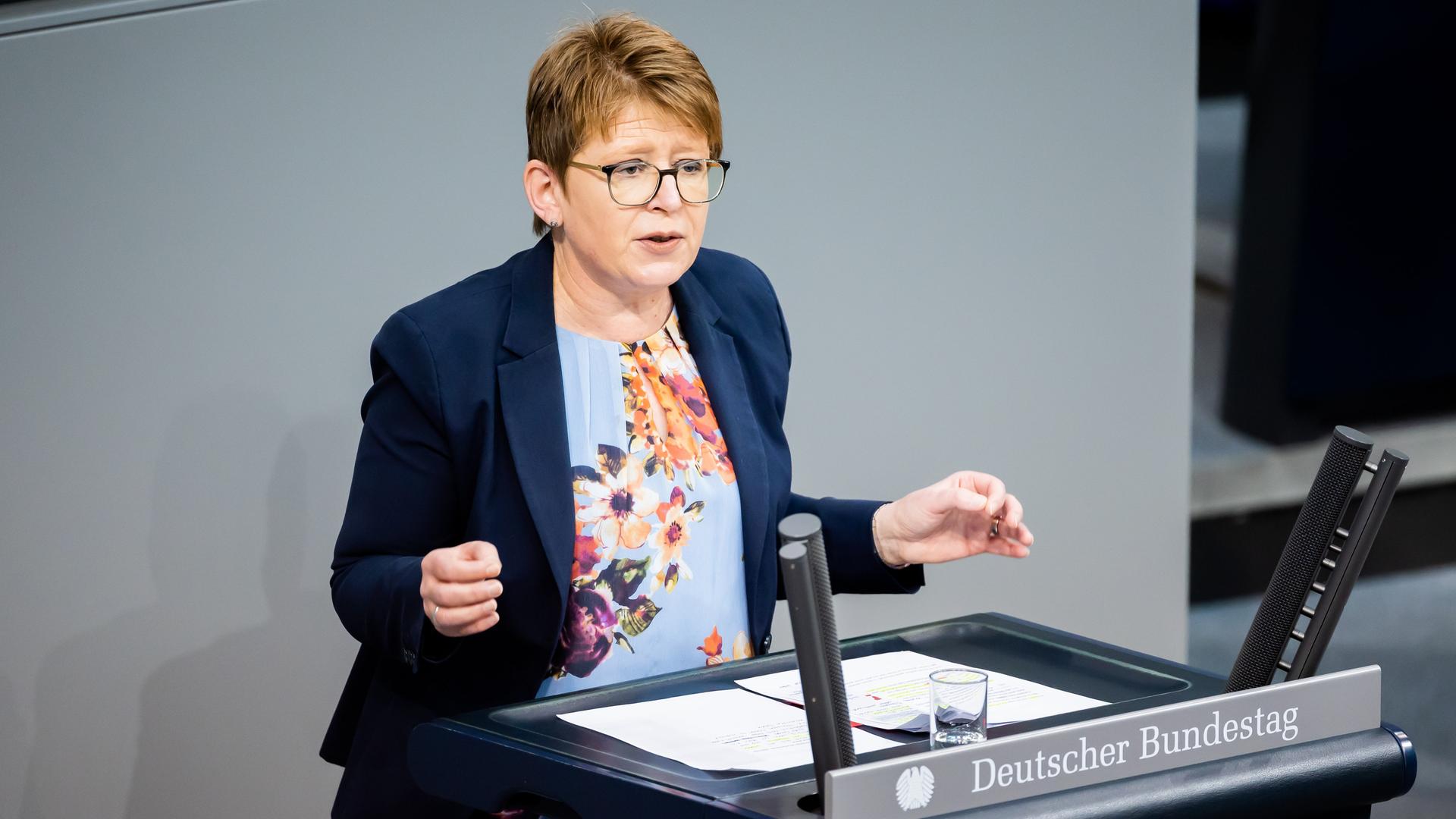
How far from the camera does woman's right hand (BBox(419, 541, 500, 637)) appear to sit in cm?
155

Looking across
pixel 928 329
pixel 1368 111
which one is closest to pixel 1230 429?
pixel 1368 111

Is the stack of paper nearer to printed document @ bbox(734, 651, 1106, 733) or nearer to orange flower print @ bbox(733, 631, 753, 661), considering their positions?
printed document @ bbox(734, 651, 1106, 733)

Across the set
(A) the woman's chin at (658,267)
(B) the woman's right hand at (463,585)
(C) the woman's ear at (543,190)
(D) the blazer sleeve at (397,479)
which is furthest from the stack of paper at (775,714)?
(C) the woman's ear at (543,190)

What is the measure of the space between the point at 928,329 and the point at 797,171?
17.7 inches

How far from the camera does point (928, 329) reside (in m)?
3.34

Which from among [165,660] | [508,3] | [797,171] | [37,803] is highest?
[508,3]

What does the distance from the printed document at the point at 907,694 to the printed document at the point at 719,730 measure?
0.03 meters

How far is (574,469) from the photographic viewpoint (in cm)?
186

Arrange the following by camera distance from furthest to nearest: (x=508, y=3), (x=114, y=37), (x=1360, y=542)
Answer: (x=508, y=3) < (x=114, y=37) < (x=1360, y=542)

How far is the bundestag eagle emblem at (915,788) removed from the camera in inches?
47.8

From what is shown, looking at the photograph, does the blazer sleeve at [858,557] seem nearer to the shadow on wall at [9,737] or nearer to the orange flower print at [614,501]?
the orange flower print at [614,501]

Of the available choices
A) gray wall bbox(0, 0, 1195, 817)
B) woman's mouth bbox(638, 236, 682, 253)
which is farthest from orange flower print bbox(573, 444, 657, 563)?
gray wall bbox(0, 0, 1195, 817)

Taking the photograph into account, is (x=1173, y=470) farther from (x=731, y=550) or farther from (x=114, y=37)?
(x=114, y=37)

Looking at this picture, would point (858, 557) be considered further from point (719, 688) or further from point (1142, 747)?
point (1142, 747)
